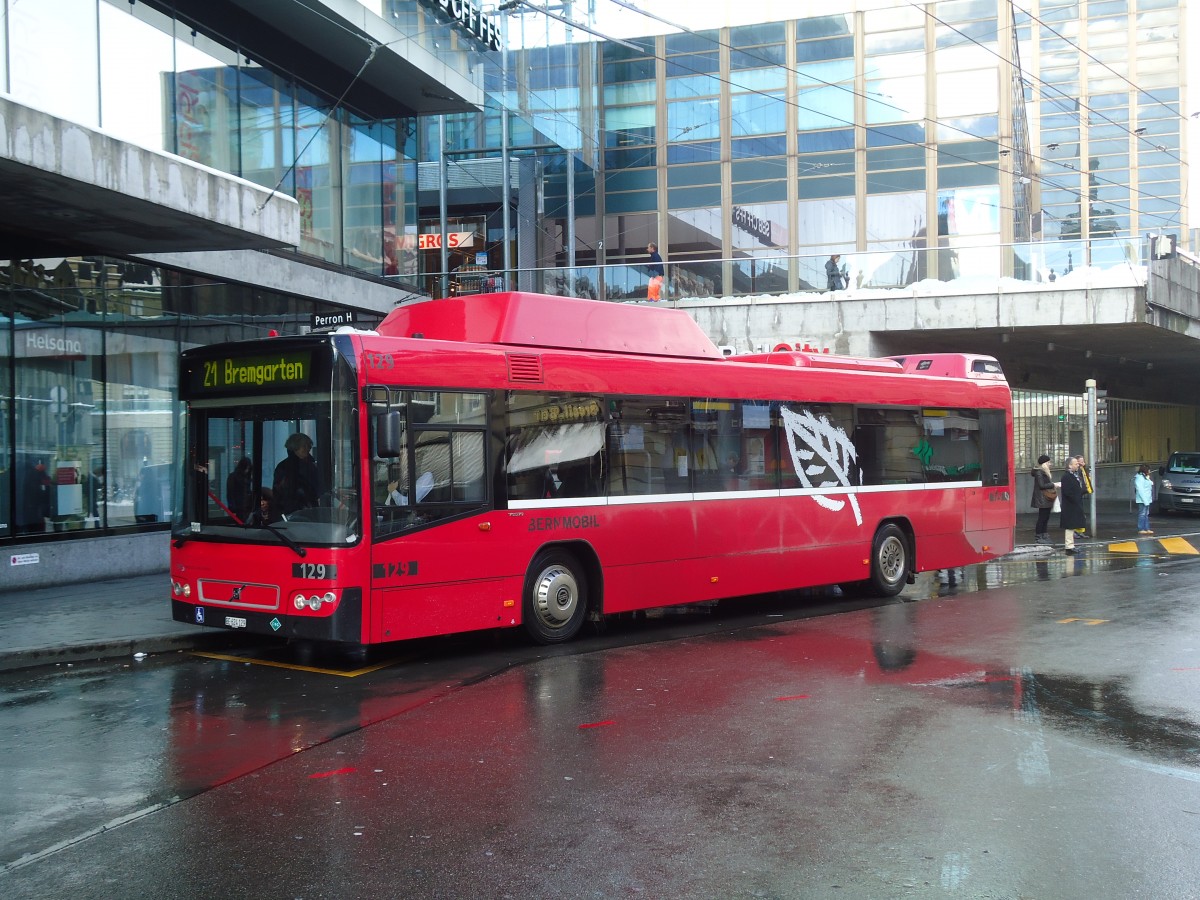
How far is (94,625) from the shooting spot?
459 inches

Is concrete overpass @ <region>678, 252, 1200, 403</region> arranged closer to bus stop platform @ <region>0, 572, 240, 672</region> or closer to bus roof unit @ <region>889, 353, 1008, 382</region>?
bus roof unit @ <region>889, 353, 1008, 382</region>

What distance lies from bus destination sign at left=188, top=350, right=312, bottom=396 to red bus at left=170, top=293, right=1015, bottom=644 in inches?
0.9

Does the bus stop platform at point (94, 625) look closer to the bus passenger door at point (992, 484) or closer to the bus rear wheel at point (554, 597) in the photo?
the bus rear wheel at point (554, 597)

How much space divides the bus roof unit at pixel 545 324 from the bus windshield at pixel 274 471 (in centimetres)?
185

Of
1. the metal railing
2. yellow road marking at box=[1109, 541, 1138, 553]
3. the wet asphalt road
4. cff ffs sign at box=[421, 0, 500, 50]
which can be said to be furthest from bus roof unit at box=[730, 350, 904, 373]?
cff ffs sign at box=[421, 0, 500, 50]

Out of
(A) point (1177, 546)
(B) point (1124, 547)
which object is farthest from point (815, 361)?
(A) point (1177, 546)

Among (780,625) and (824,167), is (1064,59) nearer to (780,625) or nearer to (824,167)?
(824,167)

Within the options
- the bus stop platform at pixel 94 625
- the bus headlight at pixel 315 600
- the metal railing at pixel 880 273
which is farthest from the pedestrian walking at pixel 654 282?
the bus headlight at pixel 315 600

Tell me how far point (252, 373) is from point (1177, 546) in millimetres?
19610

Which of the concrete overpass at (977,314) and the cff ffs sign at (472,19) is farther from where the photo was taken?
the concrete overpass at (977,314)

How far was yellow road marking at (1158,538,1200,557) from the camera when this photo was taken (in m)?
21.6

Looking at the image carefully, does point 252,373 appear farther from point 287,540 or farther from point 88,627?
point 88,627

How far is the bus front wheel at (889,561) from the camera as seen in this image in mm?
14875

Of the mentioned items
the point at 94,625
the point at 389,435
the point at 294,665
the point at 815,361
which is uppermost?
the point at 815,361
